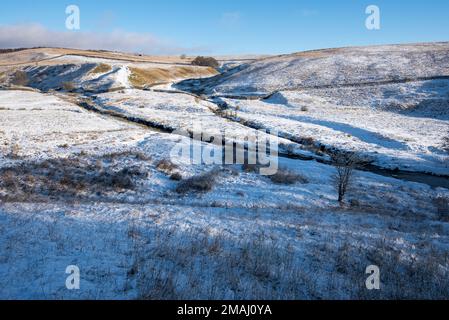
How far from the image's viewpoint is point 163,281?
629 centimetres

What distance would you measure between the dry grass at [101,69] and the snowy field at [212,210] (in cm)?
3932

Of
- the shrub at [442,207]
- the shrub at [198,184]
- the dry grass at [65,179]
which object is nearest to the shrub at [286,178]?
the shrub at [198,184]

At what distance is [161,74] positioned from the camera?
302 ft

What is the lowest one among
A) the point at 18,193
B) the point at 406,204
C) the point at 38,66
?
the point at 406,204

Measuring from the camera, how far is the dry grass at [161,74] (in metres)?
81.3

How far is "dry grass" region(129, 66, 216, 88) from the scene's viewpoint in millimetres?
81312

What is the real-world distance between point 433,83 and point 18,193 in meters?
59.4

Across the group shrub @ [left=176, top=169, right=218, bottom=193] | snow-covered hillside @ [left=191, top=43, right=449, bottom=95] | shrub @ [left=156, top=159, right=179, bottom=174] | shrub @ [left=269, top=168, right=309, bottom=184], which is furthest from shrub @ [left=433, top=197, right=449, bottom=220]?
snow-covered hillside @ [left=191, top=43, right=449, bottom=95]

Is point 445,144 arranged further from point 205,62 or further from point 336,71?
point 205,62

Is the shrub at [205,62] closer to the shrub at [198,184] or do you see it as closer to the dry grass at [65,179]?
the dry grass at [65,179]
